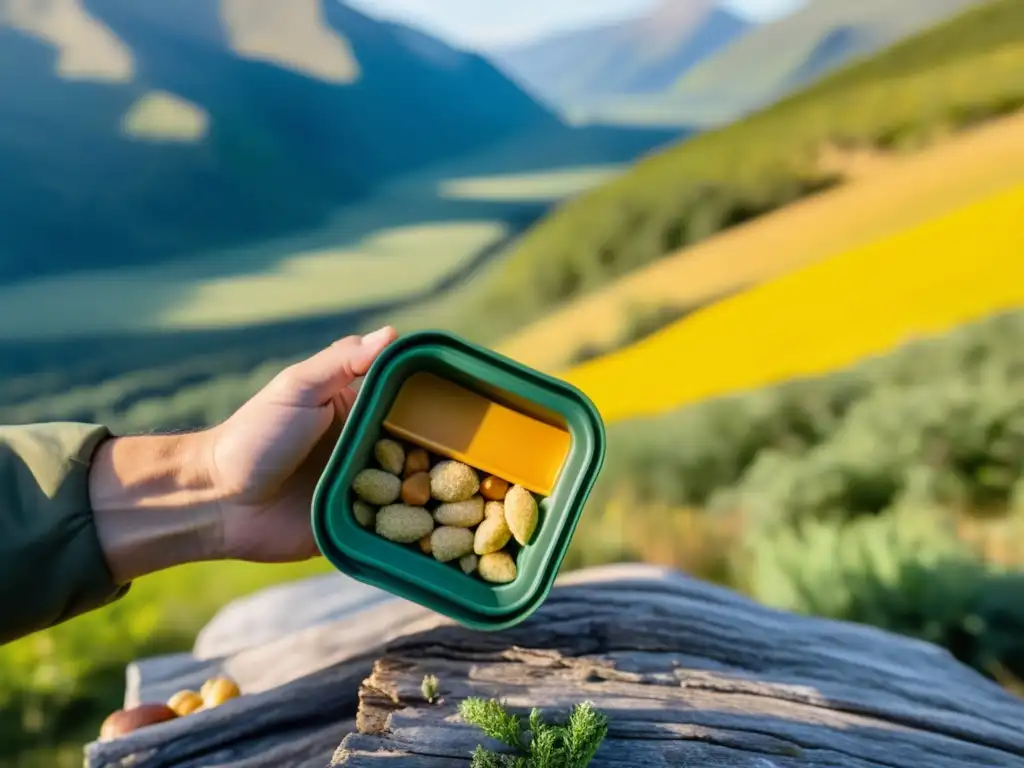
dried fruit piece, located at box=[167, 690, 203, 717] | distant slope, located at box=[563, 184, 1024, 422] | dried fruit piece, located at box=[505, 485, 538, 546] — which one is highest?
distant slope, located at box=[563, 184, 1024, 422]

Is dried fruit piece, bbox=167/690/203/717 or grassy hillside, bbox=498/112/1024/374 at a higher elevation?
grassy hillside, bbox=498/112/1024/374

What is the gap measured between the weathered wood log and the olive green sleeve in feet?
0.59

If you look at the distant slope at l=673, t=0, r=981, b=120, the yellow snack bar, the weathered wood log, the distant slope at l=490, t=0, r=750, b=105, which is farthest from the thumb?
the distant slope at l=490, t=0, r=750, b=105

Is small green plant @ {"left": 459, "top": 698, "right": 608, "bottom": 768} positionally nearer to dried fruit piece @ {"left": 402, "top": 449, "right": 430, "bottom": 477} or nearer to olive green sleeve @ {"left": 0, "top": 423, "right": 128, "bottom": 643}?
dried fruit piece @ {"left": 402, "top": 449, "right": 430, "bottom": 477}

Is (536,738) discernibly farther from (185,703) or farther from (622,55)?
(622,55)

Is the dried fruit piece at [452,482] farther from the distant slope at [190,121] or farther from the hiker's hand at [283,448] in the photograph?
the distant slope at [190,121]

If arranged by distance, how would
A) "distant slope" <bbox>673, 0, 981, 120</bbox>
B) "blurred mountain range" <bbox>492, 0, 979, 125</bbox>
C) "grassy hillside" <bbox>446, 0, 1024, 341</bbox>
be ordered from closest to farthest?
"grassy hillside" <bbox>446, 0, 1024, 341</bbox> < "distant slope" <bbox>673, 0, 981, 120</bbox> < "blurred mountain range" <bbox>492, 0, 979, 125</bbox>

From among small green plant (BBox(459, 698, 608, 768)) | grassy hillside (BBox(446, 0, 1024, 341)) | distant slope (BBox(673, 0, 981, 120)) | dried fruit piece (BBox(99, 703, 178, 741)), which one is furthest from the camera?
distant slope (BBox(673, 0, 981, 120))

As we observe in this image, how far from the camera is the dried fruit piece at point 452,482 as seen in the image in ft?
2.50

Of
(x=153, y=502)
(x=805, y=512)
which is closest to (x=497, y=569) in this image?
(x=153, y=502)

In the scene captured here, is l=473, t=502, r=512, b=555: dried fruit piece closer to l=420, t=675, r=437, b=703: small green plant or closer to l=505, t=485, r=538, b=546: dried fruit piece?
l=505, t=485, r=538, b=546: dried fruit piece

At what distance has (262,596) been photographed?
166 centimetres

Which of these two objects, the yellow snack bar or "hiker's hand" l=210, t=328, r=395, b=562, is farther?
"hiker's hand" l=210, t=328, r=395, b=562

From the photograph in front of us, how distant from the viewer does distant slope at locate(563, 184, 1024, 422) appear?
230 cm
